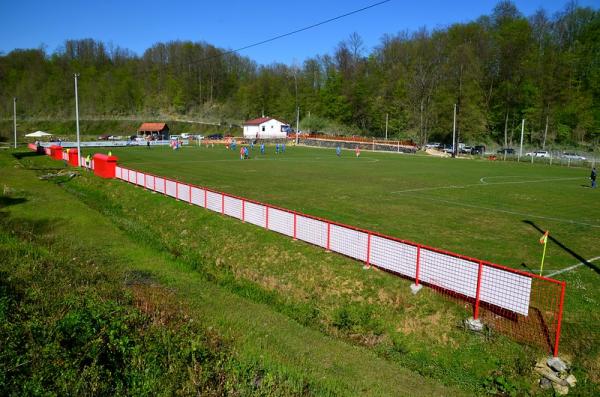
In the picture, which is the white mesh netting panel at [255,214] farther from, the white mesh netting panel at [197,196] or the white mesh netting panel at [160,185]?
the white mesh netting panel at [160,185]

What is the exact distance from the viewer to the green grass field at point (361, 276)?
10430 millimetres

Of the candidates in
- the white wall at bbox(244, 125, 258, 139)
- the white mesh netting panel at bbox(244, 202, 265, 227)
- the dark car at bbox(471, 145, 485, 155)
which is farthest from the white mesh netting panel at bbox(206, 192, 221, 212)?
the white wall at bbox(244, 125, 258, 139)

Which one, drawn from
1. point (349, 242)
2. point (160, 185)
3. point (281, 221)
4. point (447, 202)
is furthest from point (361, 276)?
point (160, 185)

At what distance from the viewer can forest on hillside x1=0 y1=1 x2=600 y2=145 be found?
83.7 meters

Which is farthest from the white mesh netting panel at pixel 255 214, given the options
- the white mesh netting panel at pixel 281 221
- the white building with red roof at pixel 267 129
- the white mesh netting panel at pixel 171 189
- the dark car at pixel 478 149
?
the white building with red roof at pixel 267 129

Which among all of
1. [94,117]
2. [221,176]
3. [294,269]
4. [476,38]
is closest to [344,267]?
[294,269]

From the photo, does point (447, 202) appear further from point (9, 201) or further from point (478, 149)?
point (478, 149)

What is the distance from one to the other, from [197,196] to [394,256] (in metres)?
13.9

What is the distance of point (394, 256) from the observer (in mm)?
14141

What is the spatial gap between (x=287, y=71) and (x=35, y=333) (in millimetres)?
142841

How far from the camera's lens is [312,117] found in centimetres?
11219

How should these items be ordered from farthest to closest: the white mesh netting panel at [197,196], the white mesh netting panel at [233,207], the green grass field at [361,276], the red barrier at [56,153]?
the red barrier at [56,153] < the white mesh netting panel at [197,196] < the white mesh netting panel at [233,207] < the green grass field at [361,276]

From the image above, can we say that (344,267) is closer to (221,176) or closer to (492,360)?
(492,360)

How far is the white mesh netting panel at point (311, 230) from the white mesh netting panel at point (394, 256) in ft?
8.03
